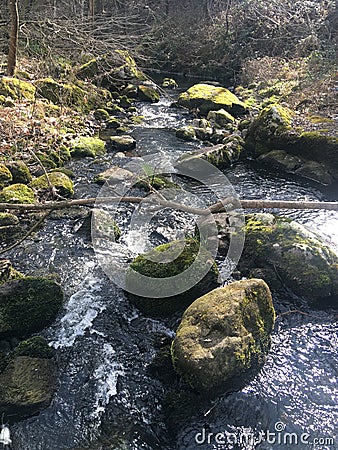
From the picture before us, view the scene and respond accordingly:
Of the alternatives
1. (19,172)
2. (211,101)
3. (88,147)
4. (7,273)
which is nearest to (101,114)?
(88,147)

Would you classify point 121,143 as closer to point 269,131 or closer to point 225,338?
point 269,131

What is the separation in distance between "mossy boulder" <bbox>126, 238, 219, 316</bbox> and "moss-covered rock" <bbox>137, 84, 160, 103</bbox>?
1258 cm

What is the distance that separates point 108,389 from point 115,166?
21.0ft

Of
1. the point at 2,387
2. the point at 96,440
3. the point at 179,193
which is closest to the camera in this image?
the point at 96,440

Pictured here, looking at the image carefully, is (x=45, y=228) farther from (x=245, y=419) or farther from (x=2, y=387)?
(x=245, y=419)

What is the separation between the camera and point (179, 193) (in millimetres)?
8281

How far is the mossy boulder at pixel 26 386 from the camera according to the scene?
351 cm

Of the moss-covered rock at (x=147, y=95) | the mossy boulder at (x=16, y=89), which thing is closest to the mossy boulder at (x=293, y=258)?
the mossy boulder at (x=16, y=89)

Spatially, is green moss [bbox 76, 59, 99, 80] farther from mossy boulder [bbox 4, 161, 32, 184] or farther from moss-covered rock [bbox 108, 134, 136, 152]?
mossy boulder [bbox 4, 161, 32, 184]

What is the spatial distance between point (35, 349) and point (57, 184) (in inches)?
170

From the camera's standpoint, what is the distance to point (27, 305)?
441 cm

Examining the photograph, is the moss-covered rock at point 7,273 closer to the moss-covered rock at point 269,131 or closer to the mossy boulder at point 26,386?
the mossy boulder at point 26,386

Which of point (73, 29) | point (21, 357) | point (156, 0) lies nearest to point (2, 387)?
point (21, 357)

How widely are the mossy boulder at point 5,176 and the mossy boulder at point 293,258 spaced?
4.78 m
